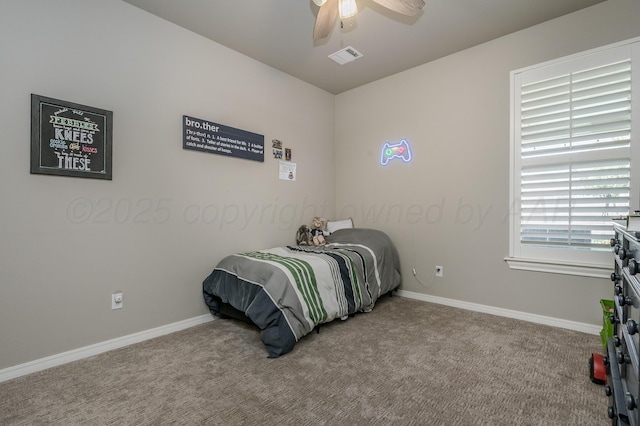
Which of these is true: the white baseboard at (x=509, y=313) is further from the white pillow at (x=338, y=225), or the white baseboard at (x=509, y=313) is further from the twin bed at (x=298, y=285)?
the white pillow at (x=338, y=225)

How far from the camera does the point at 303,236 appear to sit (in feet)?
12.3

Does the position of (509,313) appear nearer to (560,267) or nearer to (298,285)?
(560,267)

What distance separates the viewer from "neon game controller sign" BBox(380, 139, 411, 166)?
12.0 feet

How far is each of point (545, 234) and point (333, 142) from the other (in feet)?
8.85

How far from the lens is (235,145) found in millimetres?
3150

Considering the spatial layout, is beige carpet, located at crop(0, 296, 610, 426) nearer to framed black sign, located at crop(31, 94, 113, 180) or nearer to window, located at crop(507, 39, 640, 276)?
window, located at crop(507, 39, 640, 276)

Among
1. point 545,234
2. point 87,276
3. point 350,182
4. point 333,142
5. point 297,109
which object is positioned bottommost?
point 87,276

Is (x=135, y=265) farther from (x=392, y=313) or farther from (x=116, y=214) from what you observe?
(x=392, y=313)

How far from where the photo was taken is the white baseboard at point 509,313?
8.45 ft

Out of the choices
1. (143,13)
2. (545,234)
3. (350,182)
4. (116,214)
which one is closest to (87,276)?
(116,214)

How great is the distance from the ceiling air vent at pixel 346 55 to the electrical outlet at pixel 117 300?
2.94m

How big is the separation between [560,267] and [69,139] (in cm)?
393

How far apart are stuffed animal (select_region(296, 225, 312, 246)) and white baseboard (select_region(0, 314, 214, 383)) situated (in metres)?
1.34

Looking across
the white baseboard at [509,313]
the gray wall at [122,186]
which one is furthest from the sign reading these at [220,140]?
the white baseboard at [509,313]
